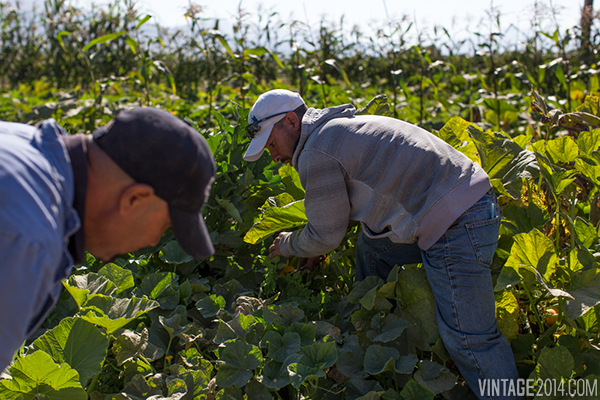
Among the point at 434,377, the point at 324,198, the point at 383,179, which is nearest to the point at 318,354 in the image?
the point at 434,377

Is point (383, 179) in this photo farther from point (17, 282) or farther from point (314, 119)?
point (17, 282)

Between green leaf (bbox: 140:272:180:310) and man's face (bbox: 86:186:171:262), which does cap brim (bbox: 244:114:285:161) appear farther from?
man's face (bbox: 86:186:171:262)

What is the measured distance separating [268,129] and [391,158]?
0.56 meters

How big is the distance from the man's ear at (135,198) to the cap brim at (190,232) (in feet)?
0.21

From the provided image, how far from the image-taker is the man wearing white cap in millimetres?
1864

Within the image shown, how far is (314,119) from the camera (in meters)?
2.09

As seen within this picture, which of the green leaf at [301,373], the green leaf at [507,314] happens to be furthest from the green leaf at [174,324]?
the green leaf at [507,314]

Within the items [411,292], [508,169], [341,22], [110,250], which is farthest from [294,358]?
[341,22]

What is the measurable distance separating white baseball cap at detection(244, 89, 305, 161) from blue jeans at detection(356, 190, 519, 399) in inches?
32.5

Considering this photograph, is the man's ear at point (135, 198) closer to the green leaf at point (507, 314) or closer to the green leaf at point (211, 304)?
the green leaf at point (211, 304)

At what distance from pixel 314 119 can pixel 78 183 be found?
3.94 feet

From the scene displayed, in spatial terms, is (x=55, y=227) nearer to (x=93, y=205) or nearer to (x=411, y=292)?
(x=93, y=205)

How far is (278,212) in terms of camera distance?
230 centimetres

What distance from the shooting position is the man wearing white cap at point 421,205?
73.4 inches
